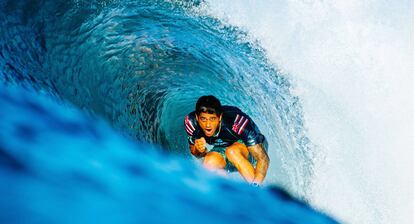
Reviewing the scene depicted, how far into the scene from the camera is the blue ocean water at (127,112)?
552 mm

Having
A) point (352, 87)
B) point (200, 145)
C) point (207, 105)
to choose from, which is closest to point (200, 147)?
point (200, 145)

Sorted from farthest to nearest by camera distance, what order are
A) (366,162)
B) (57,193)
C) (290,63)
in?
(290,63)
(366,162)
(57,193)

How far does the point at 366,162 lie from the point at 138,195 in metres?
4.51

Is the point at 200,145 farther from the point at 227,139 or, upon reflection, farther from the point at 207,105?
the point at 207,105

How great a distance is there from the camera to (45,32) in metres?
3.72

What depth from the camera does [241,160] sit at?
3500 mm

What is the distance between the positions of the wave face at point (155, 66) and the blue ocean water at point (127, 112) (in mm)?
15

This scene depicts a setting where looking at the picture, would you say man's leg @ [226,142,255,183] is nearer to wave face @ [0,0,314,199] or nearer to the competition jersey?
the competition jersey

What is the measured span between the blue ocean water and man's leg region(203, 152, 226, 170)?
0.36 m

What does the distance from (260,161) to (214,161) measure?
41 centimetres

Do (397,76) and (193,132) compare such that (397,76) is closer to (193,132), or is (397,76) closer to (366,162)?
(366,162)

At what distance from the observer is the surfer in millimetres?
3336

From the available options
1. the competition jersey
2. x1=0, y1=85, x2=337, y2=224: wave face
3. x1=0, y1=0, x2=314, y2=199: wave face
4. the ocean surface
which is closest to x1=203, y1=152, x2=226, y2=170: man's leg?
the competition jersey

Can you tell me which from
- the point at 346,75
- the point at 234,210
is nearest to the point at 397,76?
the point at 346,75
